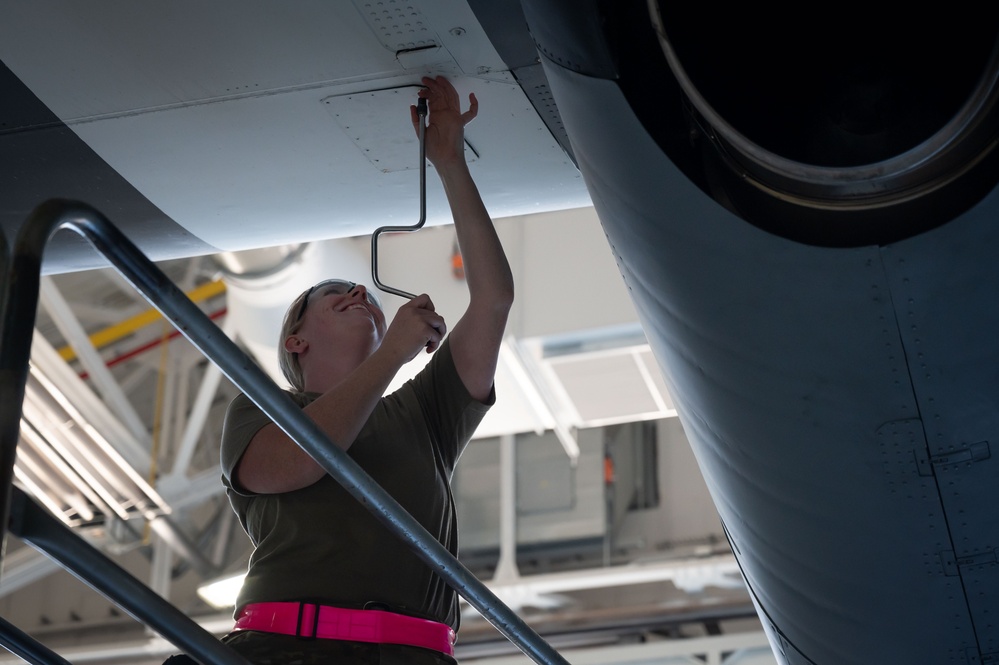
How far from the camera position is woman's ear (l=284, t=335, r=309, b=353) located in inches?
120

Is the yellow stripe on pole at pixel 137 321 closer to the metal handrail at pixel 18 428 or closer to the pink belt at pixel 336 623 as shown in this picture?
the pink belt at pixel 336 623

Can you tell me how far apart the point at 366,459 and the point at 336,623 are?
1.37ft

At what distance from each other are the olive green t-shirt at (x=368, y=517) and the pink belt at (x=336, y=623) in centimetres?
3

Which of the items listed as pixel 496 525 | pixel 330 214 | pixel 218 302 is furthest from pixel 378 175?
pixel 218 302

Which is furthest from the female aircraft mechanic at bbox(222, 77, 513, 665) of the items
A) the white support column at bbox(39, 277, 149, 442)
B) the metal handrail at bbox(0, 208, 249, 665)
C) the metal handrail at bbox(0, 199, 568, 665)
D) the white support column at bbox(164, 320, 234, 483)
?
the white support column at bbox(39, 277, 149, 442)

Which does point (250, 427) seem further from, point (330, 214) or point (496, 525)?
point (496, 525)

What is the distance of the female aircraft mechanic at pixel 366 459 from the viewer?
2434mm

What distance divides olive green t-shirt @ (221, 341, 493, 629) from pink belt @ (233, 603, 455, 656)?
0.11ft

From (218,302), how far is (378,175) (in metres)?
12.1

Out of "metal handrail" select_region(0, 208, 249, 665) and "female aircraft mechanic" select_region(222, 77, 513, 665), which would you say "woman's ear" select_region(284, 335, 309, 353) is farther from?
"metal handrail" select_region(0, 208, 249, 665)

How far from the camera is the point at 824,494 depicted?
7.19ft

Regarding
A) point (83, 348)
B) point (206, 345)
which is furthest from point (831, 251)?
point (83, 348)

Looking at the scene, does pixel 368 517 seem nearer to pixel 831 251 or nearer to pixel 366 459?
pixel 366 459

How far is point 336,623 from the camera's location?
7.88 feet
